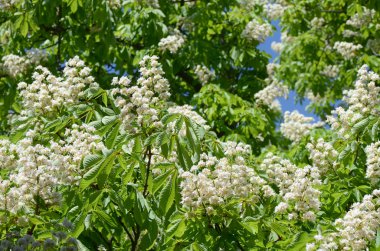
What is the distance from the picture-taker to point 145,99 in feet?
10.7

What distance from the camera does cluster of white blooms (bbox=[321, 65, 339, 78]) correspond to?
9656mm

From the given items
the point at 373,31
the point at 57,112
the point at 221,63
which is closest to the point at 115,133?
the point at 57,112

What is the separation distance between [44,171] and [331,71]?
7.28 metres

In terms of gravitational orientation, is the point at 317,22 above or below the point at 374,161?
above

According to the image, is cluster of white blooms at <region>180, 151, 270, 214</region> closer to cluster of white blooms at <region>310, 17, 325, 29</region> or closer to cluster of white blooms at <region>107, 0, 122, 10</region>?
cluster of white blooms at <region>107, 0, 122, 10</region>

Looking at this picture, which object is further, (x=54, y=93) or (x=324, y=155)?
(x=324, y=155)

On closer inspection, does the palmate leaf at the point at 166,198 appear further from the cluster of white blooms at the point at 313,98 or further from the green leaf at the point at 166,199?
the cluster of white blooms at the point at 313,98

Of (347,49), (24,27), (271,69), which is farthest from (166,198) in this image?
(271,69)

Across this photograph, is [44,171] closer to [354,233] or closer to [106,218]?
[106,218]

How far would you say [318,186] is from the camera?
12.4 ft

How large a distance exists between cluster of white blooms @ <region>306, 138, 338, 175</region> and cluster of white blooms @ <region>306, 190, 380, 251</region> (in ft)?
3.75

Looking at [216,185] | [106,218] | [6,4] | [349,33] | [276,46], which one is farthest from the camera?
[276,46]

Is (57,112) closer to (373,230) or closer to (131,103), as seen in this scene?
(131,103)

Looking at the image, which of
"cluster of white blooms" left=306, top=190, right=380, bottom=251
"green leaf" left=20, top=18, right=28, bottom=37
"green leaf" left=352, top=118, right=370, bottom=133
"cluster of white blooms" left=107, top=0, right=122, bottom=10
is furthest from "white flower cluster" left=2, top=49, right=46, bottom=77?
"cluster of white blooms" left=306, top=190, right=380, bottom=251
